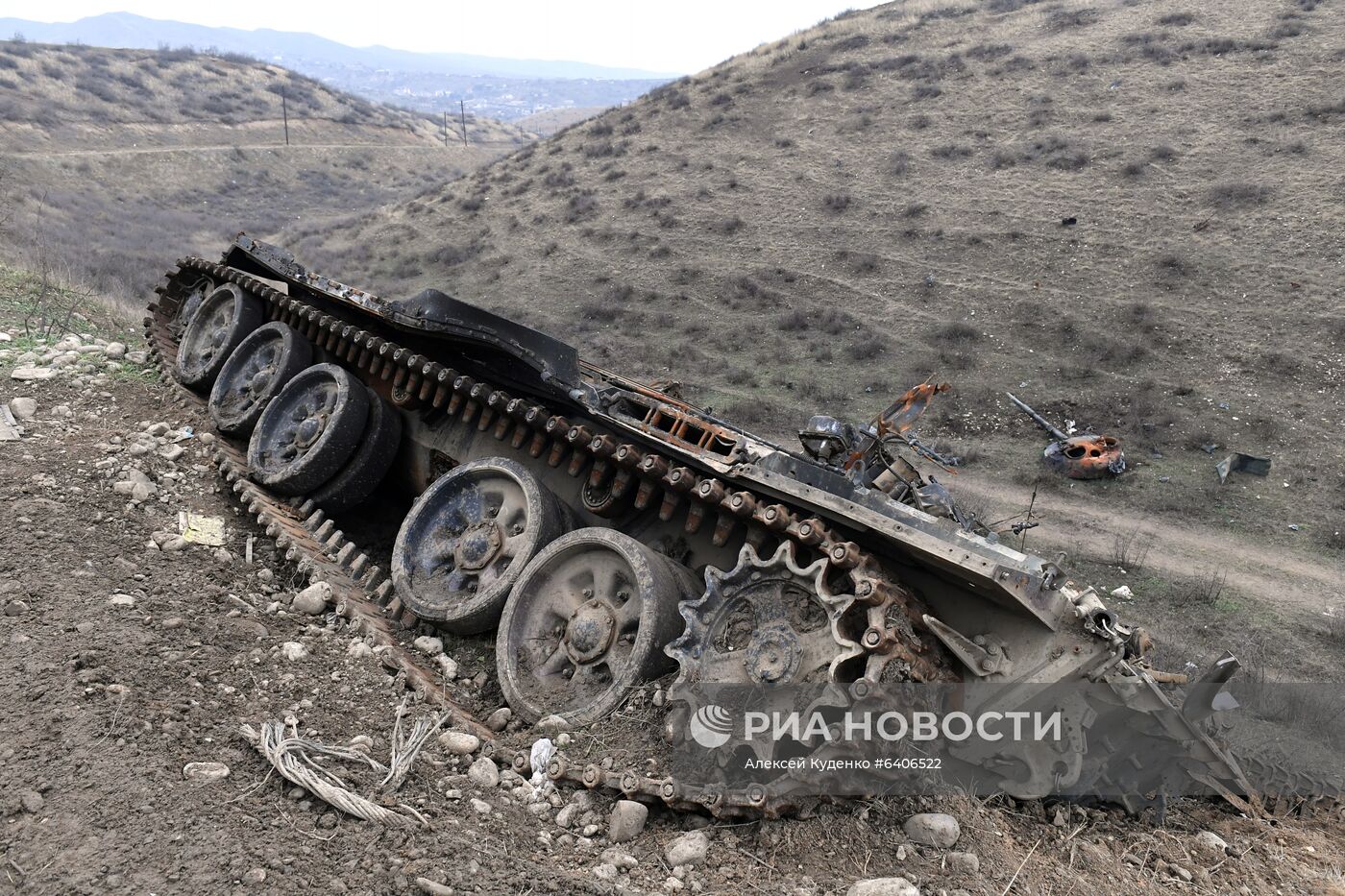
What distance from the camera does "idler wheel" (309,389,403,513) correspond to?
8344 mm

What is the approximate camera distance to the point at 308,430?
8422 millimetres

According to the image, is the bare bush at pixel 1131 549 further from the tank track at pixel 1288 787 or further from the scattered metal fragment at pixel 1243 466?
the tank track at pixel 1288 787

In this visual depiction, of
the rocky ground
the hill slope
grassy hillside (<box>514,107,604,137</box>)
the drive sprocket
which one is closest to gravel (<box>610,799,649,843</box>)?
the rocky ground

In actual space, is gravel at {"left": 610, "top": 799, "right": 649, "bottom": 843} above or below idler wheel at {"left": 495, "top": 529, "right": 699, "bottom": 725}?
below

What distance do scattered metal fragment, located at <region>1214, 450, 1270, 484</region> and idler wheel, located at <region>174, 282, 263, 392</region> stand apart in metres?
13.0

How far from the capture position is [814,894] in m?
4.36

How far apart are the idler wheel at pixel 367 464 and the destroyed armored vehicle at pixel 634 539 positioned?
0.06ft

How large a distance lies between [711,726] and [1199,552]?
9174mm

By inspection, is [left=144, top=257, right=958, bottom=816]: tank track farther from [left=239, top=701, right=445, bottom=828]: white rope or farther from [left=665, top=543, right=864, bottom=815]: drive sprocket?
[left=239, top=701, right=445, bottom=828]: white rope

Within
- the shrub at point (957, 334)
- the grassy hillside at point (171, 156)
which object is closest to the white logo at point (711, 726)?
Answer: the grassy hillside at point (171, 156)

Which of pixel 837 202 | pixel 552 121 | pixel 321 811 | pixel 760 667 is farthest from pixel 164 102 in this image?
pixel 552 121

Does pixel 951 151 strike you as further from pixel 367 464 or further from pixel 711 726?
pixel 711 726

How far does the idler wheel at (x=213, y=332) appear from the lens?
1004 cm

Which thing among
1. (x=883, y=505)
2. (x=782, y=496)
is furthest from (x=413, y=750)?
(x=883, y=505)
